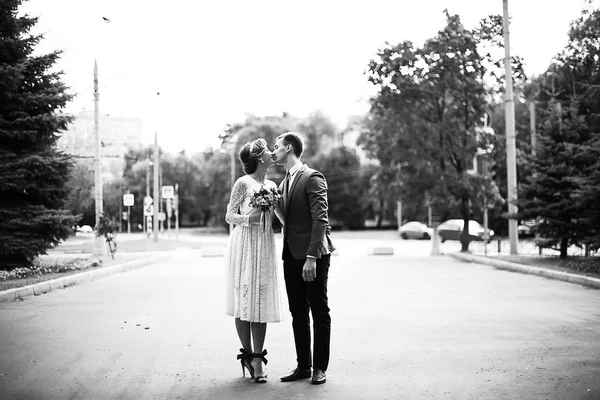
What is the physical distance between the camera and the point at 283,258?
5.75 metres

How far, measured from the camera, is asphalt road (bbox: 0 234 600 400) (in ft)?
17.7

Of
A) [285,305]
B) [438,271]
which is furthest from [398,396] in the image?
[438,271]

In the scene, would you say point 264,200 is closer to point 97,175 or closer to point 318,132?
point 97,175

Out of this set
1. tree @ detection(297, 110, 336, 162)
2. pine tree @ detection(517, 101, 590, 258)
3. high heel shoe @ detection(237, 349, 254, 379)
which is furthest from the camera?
tree @ detection(297, 110, 336, 162)

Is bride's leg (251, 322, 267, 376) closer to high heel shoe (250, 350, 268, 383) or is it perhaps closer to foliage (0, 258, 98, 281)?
high heel shoe (250, 350, 268, 383)

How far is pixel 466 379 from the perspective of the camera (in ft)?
18.6

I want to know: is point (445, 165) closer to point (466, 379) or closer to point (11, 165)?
point (11, 165)

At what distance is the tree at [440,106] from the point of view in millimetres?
26750

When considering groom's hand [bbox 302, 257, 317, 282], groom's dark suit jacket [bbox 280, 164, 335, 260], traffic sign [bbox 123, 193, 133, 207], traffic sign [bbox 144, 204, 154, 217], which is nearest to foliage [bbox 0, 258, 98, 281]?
groom's dark suit jacket [bbox 280, 164, 335, 260]

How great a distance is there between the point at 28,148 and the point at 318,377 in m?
14.1

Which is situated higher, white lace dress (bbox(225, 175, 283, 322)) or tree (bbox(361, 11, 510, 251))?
tree (bbox(361, 11, 510, 251))

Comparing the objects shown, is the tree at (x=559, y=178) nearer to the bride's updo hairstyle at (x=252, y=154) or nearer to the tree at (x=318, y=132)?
the bride's updo hairstyle at (x=252, y=154)

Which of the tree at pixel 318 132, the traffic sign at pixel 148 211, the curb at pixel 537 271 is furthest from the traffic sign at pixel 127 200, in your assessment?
the tree at pixel 318 132

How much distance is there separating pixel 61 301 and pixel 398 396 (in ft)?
26.3
